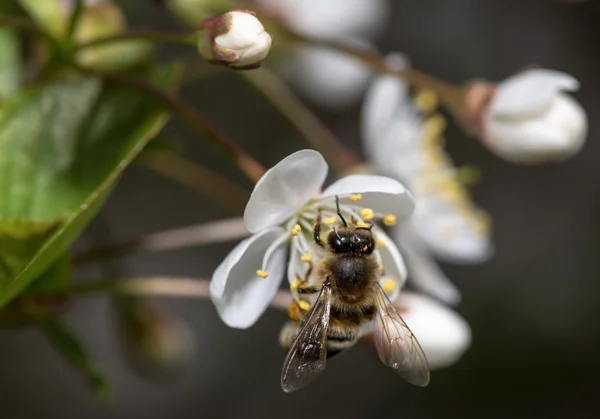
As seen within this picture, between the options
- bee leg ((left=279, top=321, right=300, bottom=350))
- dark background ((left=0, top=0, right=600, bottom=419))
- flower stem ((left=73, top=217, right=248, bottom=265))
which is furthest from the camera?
dark background ((left=0, top=0, right=600, bottom=419))

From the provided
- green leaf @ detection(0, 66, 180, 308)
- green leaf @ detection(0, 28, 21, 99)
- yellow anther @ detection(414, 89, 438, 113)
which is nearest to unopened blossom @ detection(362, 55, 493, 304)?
yellow anther @ detection(414, 89, 438, 113)

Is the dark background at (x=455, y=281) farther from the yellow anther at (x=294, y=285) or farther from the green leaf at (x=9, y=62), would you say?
the yellow anther at (x=294, y=285)

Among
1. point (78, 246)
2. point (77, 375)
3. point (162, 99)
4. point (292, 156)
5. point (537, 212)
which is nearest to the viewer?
point (292, 156)

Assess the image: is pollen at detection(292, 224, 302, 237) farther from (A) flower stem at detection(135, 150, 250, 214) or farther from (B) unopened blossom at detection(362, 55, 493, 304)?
(B) unopened blossom at detection(362, 55, 493, 304)

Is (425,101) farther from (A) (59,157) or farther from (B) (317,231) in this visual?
(A) (59,157)

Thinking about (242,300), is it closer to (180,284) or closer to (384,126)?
(180,284)

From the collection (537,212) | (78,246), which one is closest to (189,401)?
(78,246)
